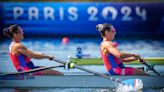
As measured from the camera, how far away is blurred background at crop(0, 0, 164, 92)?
527cm

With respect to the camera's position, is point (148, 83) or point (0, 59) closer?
point (148, 83)

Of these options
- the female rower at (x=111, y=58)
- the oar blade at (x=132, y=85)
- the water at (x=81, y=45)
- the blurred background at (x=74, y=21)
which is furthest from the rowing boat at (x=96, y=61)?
the oar blade at (x=132, y=85)

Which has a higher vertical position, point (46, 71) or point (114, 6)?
point (114, 6)

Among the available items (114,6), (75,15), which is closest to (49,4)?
(75,15)

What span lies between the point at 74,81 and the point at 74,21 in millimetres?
1838

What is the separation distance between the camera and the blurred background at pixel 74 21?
208 inches

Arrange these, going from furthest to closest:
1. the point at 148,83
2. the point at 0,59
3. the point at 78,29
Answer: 1. the point at 78,29
2. the point at 0,59
3. the point at 148,83

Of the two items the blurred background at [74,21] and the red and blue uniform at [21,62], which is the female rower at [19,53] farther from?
the blurred background at [74,21]

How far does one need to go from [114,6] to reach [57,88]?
198cm

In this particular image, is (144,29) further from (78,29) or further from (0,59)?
(0,59)

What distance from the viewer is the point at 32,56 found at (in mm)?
3609

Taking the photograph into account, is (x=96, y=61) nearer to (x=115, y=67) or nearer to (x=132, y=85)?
(x=115, y=67)

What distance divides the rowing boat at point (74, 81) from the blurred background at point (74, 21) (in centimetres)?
154

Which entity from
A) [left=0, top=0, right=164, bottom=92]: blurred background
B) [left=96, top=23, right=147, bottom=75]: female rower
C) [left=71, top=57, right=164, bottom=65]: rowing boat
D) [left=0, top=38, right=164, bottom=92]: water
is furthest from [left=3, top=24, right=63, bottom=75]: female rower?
[left=0, top=0, right=164, bottom=92]: blurred background
